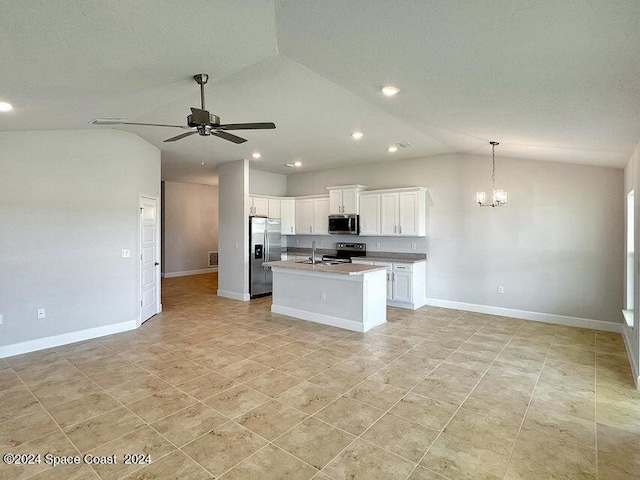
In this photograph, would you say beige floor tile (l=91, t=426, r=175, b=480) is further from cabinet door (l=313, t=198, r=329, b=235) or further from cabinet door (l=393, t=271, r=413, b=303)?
cabinet door (l=313, t=198, r=329, b=235)

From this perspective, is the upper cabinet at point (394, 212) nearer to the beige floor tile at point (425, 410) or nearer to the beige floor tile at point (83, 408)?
the beige floor tile at point (425, 410)

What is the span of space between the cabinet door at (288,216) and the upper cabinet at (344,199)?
3.77 ft

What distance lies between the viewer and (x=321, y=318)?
5.55 meters

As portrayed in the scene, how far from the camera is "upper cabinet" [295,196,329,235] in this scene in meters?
8.04

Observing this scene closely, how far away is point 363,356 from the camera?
411 cm

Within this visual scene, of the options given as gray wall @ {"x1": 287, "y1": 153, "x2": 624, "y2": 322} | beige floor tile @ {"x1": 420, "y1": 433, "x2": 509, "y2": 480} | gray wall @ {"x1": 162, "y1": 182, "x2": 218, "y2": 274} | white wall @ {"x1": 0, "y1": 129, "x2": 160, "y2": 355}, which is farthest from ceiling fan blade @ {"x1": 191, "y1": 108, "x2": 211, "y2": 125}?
gray wall @ {"x1": 162, "y1": 182, "x2": 218, "y2": 274}

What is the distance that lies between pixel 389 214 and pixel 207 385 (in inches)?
188

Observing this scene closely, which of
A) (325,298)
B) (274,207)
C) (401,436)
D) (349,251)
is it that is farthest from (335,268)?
(274,207)

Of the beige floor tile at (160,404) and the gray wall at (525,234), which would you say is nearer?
the beige floor tile at (160,404)

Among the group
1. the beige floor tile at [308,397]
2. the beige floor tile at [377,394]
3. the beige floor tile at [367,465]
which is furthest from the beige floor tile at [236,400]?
the beige floor tile at [367,465]

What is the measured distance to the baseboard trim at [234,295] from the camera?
7.38 m

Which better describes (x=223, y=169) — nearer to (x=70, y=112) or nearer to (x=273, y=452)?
(x=70, y=112)

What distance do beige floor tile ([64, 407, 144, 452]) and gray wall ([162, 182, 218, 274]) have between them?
842cm

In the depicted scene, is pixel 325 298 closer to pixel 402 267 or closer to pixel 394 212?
pixel 402 267
